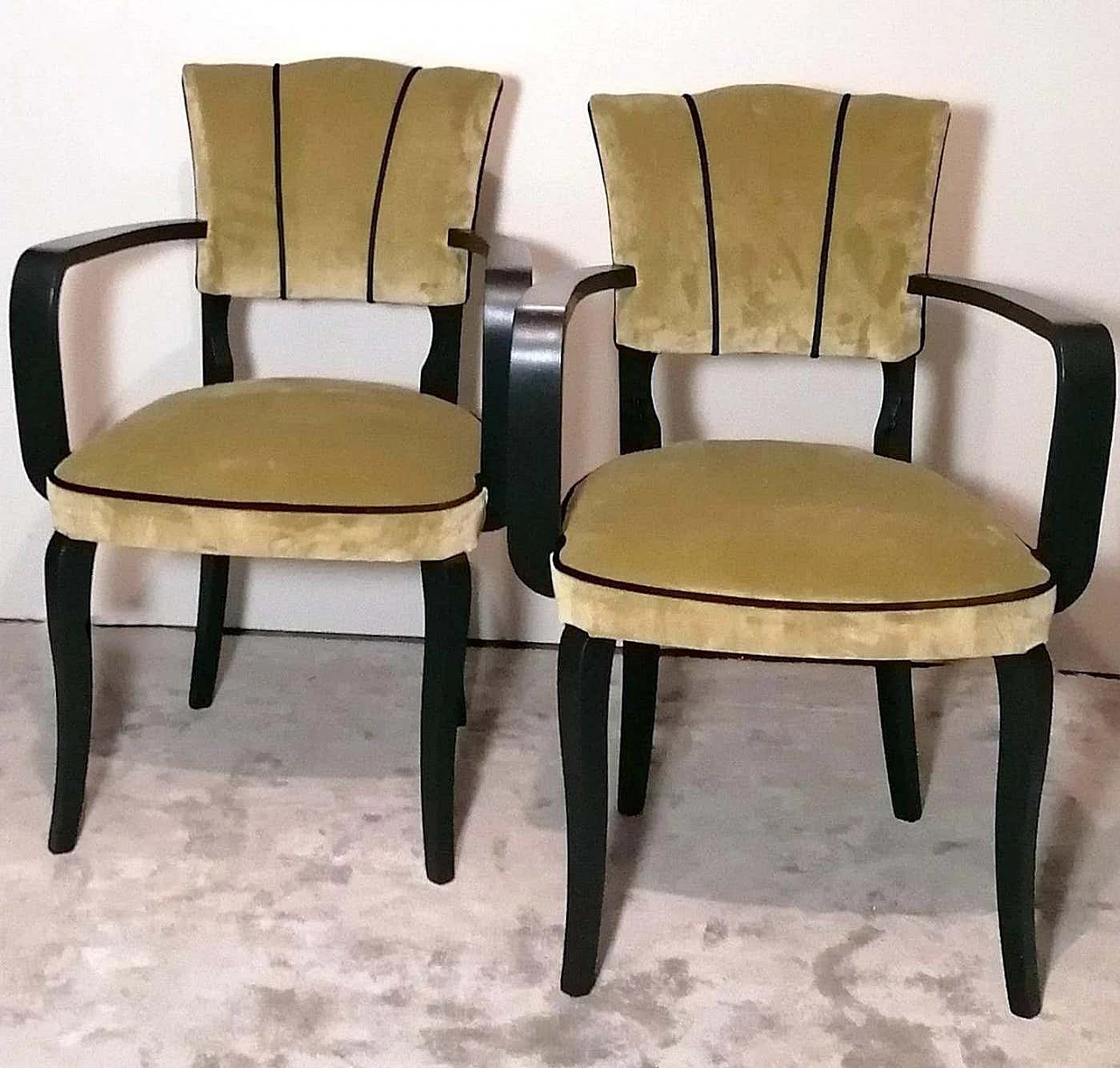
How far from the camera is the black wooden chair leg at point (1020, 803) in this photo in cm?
110

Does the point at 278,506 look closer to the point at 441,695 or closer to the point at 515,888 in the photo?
the point at 441,695

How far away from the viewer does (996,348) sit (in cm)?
176

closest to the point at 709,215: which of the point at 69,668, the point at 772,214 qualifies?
the point at 772,214

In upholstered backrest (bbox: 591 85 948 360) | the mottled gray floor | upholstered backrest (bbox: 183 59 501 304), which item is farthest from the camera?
upholstered backrest (bbox: 183 59 501 304)

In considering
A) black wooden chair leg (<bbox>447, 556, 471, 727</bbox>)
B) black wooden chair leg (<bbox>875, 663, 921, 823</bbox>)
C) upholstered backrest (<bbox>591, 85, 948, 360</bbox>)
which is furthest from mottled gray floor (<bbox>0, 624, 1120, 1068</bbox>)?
upholstered backrest (<bbox>591, 85, 948, 360</bbox>)

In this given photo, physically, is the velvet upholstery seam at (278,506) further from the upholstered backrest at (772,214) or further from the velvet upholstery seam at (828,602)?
the upholstered backrest at (772,214)

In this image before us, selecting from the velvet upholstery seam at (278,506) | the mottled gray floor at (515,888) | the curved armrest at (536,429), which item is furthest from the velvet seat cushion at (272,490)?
the mottled gray floor at (515,888)

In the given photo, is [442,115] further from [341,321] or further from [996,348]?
[996,348]

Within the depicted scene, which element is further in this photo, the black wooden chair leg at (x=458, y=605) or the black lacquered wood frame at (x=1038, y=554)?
the black wooden chair leg at (x=458, y=605)

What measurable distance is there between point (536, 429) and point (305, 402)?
38cm

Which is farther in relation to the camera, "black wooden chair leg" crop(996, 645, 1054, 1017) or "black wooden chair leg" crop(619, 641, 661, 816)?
"black wooden chair leg" crop(619, 641, 661, 816)

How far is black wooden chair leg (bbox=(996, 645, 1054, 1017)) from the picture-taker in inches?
43.2

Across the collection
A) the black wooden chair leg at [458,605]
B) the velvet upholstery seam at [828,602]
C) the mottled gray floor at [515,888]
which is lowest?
the mottled gray floor at [515,888]

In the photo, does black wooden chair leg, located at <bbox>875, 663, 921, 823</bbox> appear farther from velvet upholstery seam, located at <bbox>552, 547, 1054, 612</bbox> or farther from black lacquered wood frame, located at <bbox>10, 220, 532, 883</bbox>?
black lacquered wood frame, located at <bbox>10, 220, 532, 883</bbox>
